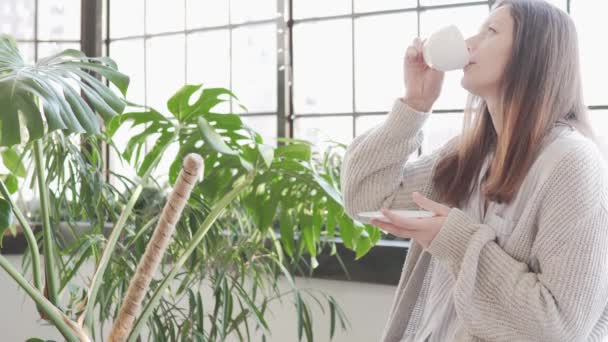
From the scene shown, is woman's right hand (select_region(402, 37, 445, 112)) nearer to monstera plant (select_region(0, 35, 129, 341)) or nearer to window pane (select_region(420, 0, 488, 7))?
monstera plant (select_region(0, 35, 129, 341))

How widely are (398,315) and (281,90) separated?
1586 millimetres

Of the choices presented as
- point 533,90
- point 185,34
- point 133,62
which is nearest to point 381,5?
point 185,34

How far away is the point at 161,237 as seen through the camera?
1.00 metres

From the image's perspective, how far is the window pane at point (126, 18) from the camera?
10.9ft

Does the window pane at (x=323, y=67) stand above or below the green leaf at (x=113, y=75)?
above

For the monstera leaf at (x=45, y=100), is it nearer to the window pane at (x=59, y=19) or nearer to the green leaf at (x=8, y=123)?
the green leaf at (x=8, y=123)

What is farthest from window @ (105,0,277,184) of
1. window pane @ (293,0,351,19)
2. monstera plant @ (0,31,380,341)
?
monstera plant @ (0,31,380,341)

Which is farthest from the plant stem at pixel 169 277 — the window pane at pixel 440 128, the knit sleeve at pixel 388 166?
the window pane at pixel 440 128

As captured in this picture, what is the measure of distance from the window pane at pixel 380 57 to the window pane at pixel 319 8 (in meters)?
0.08

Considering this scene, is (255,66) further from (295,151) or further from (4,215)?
(4,215)

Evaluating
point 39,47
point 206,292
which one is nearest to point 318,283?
point 206,292

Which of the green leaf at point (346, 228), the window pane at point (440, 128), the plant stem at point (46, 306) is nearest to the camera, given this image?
the plant stem at point (46, 306)

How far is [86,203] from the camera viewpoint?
1.88m

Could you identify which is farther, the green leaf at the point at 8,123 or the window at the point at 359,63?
the window at the point at 359,63
